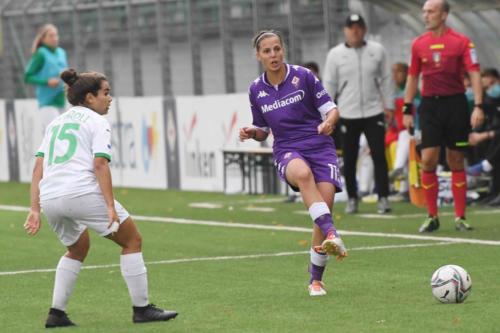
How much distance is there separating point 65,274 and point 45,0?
1946 centimetres

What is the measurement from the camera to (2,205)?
21.9 metres

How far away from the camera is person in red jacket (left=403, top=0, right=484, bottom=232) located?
577 inches

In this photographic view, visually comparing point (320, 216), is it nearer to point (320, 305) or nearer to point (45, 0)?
point (320, 305)

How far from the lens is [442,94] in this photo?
14.8 m

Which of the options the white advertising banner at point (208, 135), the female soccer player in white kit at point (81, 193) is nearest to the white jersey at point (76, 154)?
the female soccer player in white kit at point (81, 193)

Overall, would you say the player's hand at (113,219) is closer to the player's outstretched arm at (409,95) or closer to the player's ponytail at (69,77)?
the player's ponytail at (69,77)

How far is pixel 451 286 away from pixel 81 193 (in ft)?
7.43

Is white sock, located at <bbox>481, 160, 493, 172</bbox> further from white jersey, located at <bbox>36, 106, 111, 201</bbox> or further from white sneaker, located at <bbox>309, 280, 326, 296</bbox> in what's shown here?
white jersey, located at <bbox>36, 106, 111, 201</bbox>

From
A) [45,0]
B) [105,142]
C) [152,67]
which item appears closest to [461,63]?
[105,142]

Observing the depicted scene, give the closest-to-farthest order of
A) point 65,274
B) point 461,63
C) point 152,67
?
point 65,274 < point 461,63 < point 152,67

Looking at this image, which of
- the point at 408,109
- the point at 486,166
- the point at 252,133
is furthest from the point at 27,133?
the point at 252,133

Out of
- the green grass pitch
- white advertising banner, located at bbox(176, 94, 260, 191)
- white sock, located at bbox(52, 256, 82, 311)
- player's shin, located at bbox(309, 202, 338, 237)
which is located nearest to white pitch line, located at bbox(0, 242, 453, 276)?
the green grass pitch

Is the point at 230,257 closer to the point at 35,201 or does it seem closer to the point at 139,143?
the point at 35,201

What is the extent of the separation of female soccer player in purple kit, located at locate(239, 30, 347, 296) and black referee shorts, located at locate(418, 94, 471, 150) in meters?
4.21
